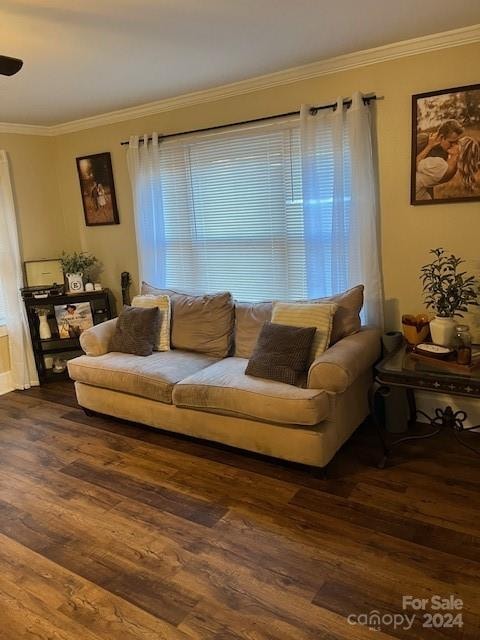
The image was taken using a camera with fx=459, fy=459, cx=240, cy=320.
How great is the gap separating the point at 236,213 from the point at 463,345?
1998 millimetres

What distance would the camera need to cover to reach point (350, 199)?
3.09m

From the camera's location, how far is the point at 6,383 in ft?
14.4

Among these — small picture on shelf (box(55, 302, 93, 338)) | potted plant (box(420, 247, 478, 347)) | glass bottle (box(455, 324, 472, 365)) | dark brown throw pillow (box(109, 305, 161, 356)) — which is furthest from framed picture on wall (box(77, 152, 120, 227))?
glass bottle (box(455, 324, 472, 365))

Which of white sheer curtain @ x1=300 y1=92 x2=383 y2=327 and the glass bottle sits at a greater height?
white sheer curtain @ x1=300 y1=92 x2=383 y2=327

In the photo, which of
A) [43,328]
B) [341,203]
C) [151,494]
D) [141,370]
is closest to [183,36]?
[341,203]

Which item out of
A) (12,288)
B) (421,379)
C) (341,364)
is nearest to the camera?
(421,379)

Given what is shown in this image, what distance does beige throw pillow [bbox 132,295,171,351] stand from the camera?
141 inches

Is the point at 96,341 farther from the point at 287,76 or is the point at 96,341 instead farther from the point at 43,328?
the point at 287,76

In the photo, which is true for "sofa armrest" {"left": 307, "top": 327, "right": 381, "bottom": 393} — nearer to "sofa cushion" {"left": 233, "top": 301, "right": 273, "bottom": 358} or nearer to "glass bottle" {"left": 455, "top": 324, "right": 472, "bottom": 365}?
"glass bottle" {"left": 455, "top": 324, "right": 472, "bottom": 365}

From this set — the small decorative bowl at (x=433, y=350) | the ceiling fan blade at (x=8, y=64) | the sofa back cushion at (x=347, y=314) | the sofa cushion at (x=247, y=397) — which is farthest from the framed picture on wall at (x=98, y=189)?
the small decorative bowl at (x=433, y=350)

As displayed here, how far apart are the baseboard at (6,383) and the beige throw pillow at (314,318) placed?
2827 millimetres

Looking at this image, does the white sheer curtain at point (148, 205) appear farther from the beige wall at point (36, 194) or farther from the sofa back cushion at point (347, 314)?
the sofa back cushion at point (347, 314)

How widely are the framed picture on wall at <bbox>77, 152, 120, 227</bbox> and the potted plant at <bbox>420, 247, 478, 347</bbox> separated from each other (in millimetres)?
2863

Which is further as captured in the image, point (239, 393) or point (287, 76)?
point (287, 76)
